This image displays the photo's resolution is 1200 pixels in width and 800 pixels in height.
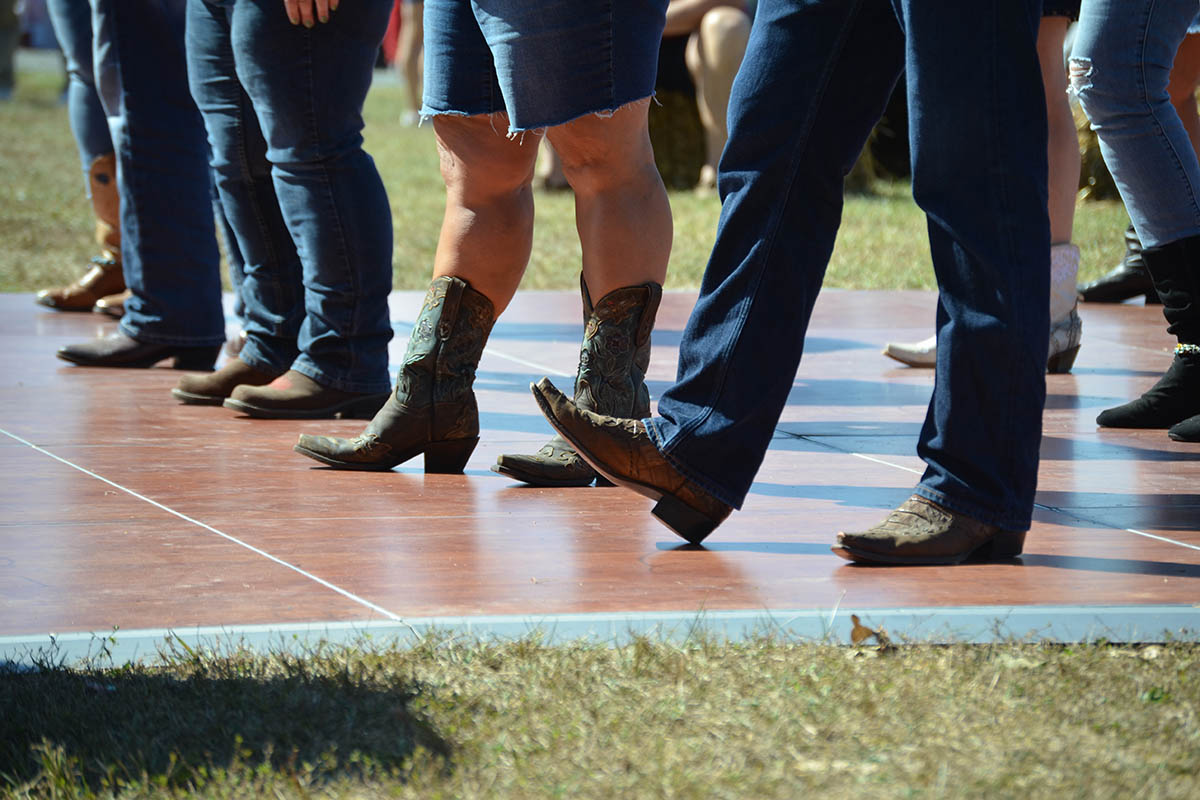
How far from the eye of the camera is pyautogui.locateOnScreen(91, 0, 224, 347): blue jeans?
191 inches

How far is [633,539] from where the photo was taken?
2887 mm

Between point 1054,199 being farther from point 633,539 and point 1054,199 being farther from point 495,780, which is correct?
point 495,780

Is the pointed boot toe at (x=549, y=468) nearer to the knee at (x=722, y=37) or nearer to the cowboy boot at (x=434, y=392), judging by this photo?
the cowboy boot at (x=434, y=392)

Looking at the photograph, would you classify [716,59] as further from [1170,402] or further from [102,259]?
[1170,402]

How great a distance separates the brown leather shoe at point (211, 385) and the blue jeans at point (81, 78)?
6.11 feet

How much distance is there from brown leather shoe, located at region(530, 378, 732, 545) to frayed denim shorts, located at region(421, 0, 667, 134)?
58cm

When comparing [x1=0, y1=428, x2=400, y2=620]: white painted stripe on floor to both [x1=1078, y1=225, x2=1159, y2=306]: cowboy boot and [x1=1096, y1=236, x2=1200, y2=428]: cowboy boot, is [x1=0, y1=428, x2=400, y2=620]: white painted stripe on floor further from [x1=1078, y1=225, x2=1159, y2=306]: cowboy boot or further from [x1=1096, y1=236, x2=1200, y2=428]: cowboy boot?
[x1=1078, y1=225, x2=1159, y2=306]: cowboy boot

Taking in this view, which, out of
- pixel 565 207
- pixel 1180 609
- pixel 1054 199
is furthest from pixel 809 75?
pixel 565 207

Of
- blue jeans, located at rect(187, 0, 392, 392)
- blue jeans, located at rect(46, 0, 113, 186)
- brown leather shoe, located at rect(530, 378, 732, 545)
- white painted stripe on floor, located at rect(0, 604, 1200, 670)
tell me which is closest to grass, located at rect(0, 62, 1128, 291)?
blue jeans, located at rect(46, 0, 113, 186)

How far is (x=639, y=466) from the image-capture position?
111 inches

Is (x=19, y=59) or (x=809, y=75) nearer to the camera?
(x=809, y=75)

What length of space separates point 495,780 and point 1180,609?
1049mm

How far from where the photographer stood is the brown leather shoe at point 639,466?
2.80 meters

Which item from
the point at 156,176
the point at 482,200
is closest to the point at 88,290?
the point at 156,176
